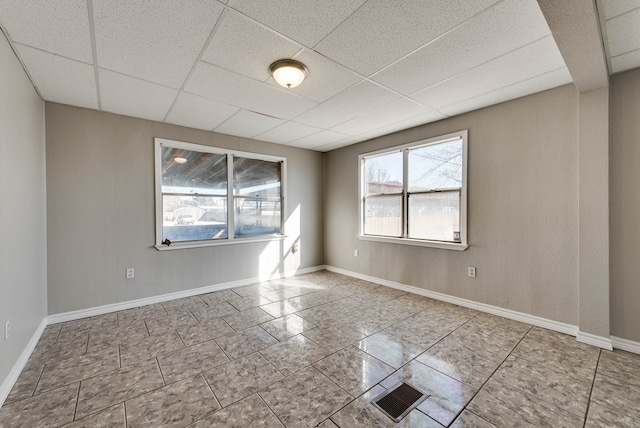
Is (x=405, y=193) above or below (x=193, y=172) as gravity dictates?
below

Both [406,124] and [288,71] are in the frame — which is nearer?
[288,71]

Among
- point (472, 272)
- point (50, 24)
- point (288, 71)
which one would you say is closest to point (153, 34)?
point (50, 24)

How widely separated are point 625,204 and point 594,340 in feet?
4.22

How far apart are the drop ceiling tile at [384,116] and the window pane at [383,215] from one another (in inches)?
47.6

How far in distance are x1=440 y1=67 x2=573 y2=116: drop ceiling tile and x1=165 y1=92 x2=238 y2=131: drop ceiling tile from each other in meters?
2.77

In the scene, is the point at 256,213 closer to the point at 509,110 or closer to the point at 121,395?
the point at 121,395

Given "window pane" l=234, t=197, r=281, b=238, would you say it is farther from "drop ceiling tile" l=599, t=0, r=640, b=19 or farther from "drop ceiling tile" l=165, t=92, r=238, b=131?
"drop ceiling tile" l=599, t=0, r=640, b=19

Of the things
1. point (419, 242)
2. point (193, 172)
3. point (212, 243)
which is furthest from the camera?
point (212, 243)

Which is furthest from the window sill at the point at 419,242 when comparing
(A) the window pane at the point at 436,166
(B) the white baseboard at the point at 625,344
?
(B) the white baseboard at the point at 625,344

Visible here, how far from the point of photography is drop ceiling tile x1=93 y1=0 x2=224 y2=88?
167 centimetres

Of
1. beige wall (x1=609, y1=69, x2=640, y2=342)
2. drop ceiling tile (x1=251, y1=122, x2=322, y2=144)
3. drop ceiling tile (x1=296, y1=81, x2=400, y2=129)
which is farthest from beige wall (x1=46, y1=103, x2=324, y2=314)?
beige wall (x1=609, y1=69, x2=640, y2=342)

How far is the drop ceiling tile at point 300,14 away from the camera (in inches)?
64.7

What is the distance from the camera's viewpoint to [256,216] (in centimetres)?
479

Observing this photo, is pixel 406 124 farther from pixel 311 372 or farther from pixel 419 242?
pixel 311 372
